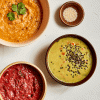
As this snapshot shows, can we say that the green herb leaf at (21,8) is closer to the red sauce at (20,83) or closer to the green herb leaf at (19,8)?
the green herb leaf at (19,8)

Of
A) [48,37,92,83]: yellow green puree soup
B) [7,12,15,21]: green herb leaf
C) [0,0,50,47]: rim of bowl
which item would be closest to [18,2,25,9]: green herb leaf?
[7,12,15,21]: green herb leaf

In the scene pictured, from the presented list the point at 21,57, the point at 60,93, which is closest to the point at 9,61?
the point at 21,57

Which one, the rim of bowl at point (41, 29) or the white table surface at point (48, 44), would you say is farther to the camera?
the white table surface at point (48, 44)

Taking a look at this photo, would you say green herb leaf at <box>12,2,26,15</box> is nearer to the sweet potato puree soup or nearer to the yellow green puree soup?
the sweet potato puree soup

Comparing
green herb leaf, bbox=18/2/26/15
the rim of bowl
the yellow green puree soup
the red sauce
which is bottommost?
the red sauce

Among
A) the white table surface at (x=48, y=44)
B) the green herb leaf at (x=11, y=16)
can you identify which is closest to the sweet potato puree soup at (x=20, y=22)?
the green herb leaf at (x=11, y=16)

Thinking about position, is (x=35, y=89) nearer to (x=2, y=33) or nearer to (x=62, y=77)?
(x=62, y=77)
